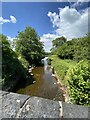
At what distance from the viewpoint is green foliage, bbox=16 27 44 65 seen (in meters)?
35.8

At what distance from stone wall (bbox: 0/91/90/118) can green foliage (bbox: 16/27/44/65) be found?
34.1 metres

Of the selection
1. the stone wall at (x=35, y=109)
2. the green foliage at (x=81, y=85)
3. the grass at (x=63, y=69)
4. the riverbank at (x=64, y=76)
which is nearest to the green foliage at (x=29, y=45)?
the grass at (x=63, y=69)

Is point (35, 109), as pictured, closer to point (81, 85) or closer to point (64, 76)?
point (81, 85)

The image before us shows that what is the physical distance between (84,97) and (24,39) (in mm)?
29933

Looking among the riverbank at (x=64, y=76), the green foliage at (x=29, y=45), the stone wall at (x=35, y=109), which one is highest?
the green foliage at (x=29, y=45)

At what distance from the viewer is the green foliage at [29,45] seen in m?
35.8

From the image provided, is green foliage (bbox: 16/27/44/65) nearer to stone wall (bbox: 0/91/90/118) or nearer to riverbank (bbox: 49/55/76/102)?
riverbank (bbox: 49/55/76/102)

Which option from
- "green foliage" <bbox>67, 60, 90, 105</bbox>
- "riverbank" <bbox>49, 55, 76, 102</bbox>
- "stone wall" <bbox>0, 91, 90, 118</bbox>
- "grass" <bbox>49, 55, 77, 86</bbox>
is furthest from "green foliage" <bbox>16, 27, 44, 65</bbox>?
"stone wall" <bbox>0, 91, 90, 118</bbox>

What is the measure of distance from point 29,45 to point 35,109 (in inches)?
1459

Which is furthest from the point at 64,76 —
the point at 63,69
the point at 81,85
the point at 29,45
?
the point at 29,45

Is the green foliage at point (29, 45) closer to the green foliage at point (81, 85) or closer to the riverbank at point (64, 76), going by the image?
the riverbank at point (64, 76)

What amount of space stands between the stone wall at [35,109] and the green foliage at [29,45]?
34137 millimetres

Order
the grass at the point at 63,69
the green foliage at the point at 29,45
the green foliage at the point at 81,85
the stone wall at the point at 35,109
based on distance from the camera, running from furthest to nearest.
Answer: the green foliage at the point at 29,45 < the grass at the point at 63,69 < the green foliage at the point at 81,85 < the stone wall at the point at 35,109

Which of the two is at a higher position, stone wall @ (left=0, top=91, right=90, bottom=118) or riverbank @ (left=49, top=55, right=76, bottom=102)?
riverbank @ (left=49, top=55, right=76, bottom=102)
